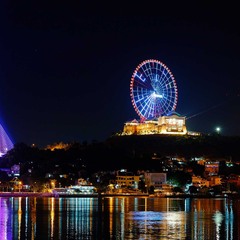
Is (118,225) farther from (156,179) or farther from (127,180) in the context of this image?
(127,180)

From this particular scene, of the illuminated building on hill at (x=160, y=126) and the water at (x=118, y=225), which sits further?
the illuminated building on hill at (x=160, y=126)

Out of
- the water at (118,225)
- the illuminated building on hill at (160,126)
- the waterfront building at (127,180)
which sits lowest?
the water at (118,225)

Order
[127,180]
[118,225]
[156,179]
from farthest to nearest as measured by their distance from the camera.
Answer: [127,180] < [156,179] < [118,225]

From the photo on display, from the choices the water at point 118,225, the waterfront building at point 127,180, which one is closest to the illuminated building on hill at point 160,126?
the waterfront building at point 127,180

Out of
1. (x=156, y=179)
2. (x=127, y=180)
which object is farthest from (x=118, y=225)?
(x=127, y=180)

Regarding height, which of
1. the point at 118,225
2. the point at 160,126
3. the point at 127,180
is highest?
the point at 160,126

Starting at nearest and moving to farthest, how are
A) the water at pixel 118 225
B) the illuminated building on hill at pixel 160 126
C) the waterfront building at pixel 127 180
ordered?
the water at pixel 118 225
the waterfront building at pixel 127 180
the illuminated building on hill at pixel 160 126

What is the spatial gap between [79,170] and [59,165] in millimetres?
2500

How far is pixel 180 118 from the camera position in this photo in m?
90.8

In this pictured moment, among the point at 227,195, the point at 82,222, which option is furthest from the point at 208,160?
the point at 82,222

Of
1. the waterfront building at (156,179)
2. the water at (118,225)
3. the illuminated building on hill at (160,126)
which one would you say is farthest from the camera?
the illuminated building on hill at (160,126)

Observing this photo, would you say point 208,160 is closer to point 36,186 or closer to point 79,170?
point 79,170

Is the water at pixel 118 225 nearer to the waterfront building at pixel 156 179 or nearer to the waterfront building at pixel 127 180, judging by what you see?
the waterfront building at pixel 156 179

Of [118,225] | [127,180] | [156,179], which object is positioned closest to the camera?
[118,225]
